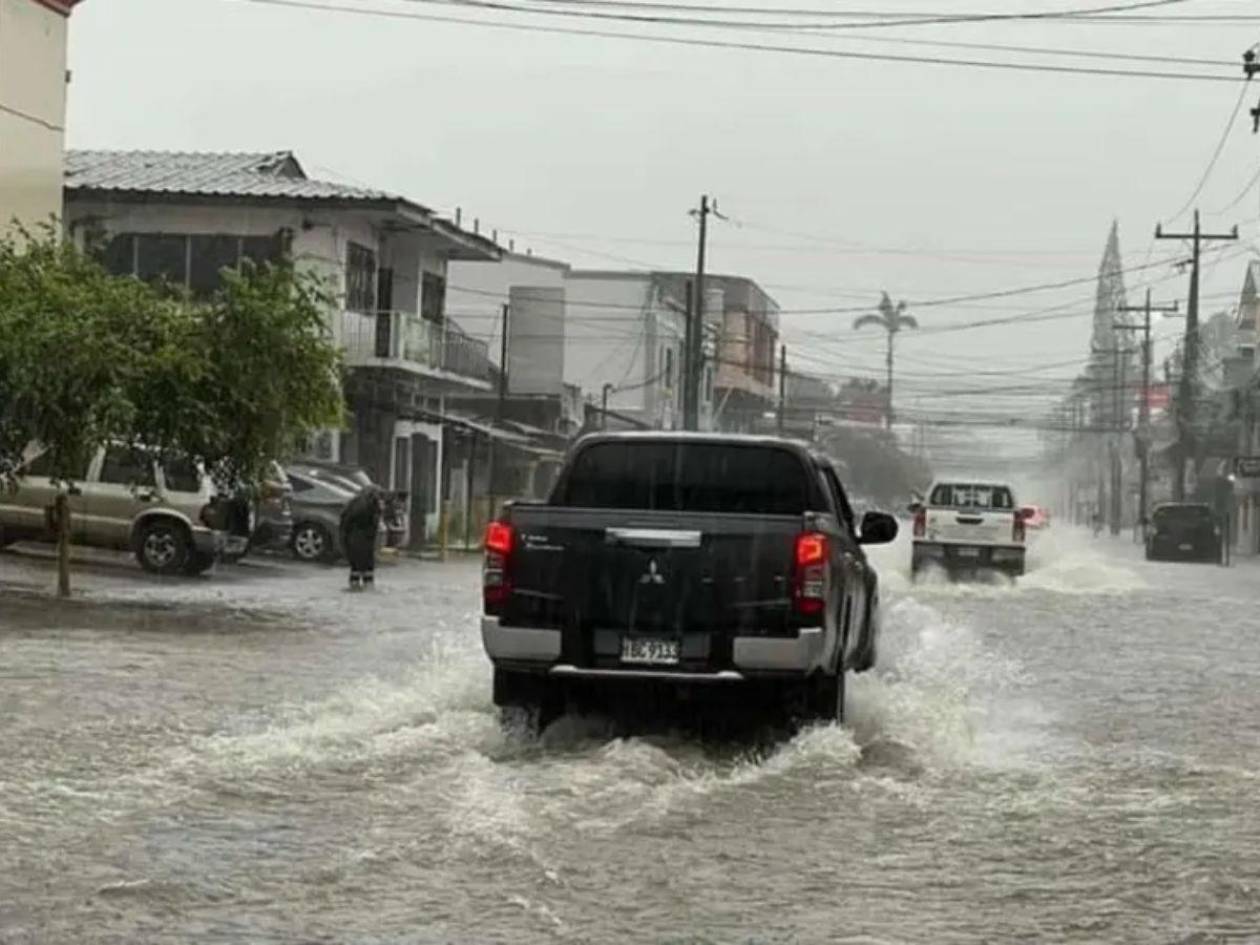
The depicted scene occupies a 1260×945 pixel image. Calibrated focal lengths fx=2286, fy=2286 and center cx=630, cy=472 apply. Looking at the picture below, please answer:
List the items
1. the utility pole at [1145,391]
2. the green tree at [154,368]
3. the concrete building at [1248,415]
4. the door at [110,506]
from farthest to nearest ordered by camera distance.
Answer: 1. the utility pole at [1145,391]
2. the concrete building at [1248,415]
3. the door at [110,506]
4. the green tree at [154,368]

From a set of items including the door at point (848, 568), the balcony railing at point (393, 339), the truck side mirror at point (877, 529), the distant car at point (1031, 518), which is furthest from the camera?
the balcony railing at point (393, 339)

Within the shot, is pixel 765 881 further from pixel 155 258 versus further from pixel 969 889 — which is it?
pixel 155 258

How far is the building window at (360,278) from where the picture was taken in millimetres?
45406

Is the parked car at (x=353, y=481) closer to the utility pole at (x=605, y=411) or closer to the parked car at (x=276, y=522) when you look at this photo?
the parked car at (x=276, y=522)

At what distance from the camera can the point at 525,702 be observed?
13289mm

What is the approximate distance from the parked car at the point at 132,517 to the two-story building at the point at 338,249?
9.63 m

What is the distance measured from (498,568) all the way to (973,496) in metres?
25.4

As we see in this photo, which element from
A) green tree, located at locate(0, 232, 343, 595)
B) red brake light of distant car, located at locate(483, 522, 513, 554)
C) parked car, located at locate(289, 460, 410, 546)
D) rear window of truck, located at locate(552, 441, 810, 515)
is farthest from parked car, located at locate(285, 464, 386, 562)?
red brake light of distant car, located at locate(483, 522, 513, 554)

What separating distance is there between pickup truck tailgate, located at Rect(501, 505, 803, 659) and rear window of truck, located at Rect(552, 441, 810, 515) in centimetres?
180

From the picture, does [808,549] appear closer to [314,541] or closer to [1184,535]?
[314,541]

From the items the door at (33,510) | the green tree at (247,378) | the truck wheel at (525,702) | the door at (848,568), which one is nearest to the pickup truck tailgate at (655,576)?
the truck wheel at (525,702)

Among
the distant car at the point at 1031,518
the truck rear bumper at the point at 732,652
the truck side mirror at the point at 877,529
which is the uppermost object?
the distant car at the point at 1031,518

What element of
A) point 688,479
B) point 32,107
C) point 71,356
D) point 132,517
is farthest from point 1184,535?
point 688,479

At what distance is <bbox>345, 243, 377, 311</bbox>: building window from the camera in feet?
149
